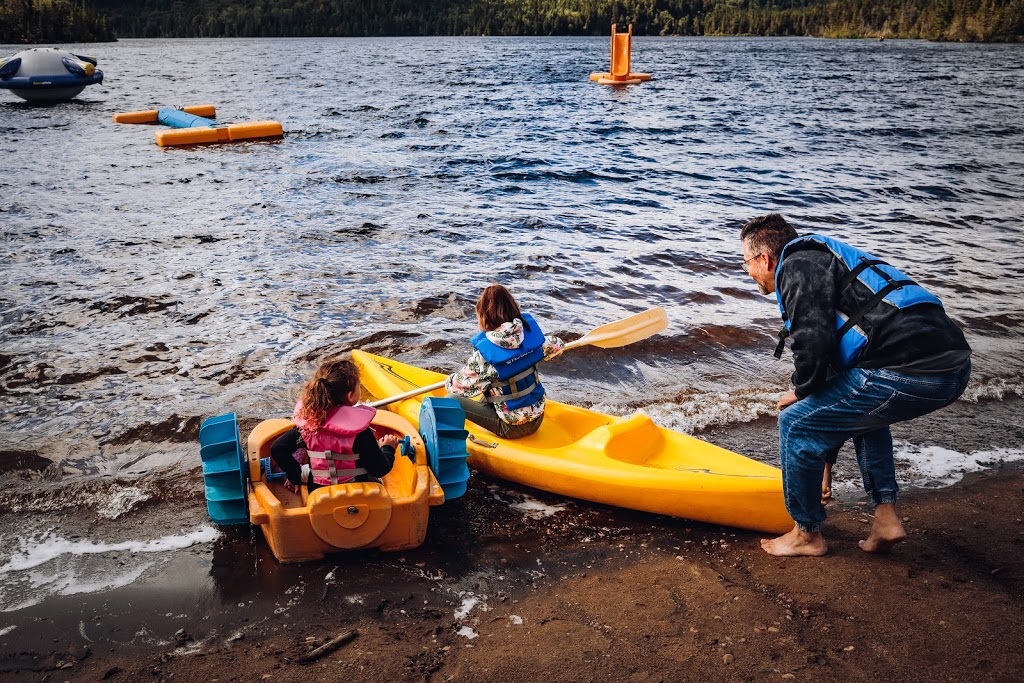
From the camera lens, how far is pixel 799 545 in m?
3.54

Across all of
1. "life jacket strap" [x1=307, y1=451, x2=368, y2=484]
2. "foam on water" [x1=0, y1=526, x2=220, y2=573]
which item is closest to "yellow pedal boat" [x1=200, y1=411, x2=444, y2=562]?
"life jacket strap" [x1=307, y1=451, x2=368, y2=484]

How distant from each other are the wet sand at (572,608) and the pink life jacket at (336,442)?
0.41 meters

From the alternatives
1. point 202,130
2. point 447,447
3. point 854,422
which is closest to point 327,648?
point 447,447

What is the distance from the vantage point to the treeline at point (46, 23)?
57.8 m

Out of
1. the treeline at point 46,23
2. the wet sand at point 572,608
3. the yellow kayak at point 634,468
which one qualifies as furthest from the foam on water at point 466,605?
the treeline at point 46,23

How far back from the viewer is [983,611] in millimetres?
3043

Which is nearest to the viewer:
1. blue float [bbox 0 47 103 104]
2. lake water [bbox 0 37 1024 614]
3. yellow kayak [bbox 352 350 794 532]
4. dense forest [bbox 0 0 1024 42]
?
yellow kayak [bbox 352 350 794 532]

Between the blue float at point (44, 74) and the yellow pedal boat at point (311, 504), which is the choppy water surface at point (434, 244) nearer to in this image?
the blue float at point (44, 74)

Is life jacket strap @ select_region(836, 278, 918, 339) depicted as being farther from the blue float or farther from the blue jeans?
the blue float

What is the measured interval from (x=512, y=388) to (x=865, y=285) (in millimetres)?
2027

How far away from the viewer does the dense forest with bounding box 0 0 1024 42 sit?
64.9m

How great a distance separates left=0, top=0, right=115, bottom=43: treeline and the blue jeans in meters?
69.9

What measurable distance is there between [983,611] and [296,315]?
5.92 m

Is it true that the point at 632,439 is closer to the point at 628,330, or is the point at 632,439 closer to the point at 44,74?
the point at 628,330
